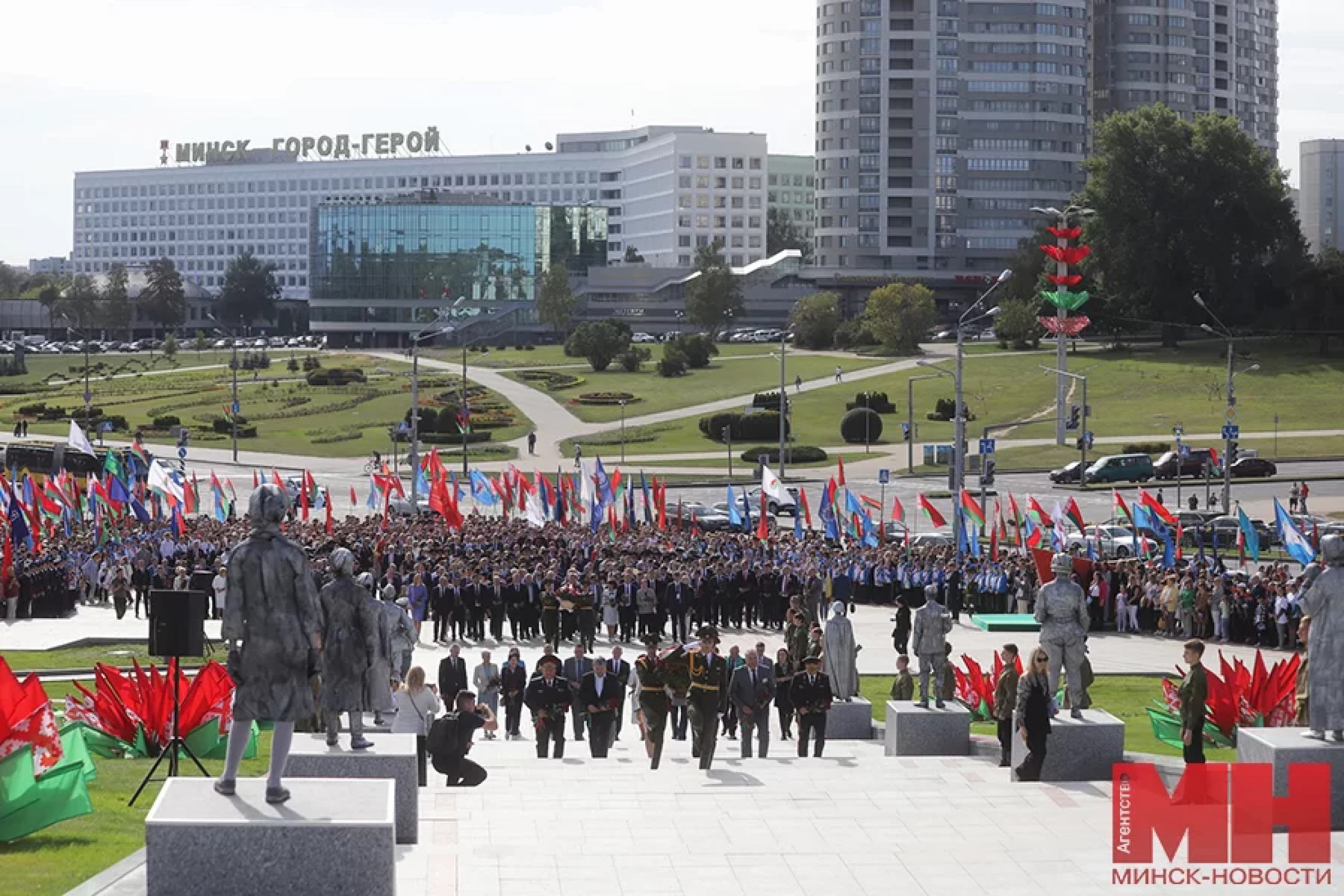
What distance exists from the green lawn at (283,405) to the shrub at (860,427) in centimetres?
1466

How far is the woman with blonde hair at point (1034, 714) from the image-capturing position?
16188mm

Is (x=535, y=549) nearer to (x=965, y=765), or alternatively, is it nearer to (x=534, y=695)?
(x=534, y=695)

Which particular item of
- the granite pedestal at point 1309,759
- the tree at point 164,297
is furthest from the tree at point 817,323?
the granite pedestal at point 1309,759

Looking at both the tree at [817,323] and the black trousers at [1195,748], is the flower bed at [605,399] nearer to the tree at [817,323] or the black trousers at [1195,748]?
the tree at [817,323]

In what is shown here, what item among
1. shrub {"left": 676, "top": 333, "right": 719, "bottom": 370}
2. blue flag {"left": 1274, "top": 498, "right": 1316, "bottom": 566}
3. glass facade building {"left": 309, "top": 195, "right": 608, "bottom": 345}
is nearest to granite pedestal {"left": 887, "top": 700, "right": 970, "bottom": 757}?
blue flag {"left": 1274, "top": 498, "right": 1316, "bottom": 566}

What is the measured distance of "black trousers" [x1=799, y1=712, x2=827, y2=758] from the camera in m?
19.2

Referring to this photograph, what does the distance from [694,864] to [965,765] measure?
5.83 meters

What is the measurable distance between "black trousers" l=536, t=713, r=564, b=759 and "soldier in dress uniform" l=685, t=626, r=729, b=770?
1395 mm

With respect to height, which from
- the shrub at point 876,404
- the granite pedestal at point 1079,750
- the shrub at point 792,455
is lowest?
the granite pedestal at point 1079,750

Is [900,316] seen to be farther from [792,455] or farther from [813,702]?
[813,702]

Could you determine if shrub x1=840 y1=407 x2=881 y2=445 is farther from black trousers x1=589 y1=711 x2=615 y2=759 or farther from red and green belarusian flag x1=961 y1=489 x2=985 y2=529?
black trousers x1=589 y1=711 x2=615 y2=759

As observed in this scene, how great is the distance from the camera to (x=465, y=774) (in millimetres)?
16406

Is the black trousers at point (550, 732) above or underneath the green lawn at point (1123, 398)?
underneath

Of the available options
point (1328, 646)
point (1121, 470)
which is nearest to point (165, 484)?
point (1328, 646)
